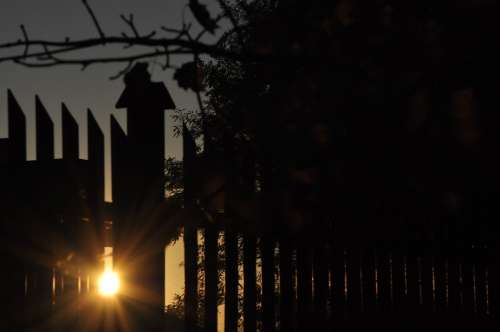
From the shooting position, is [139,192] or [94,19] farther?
[139,192]

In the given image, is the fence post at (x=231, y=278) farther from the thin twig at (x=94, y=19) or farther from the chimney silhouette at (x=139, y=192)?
the thin twig at (x=94, y=19)

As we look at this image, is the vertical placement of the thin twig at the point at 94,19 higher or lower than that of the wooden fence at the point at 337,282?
higher

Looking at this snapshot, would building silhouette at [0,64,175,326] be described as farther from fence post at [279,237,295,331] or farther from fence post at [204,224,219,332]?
fence post at [279,237,295,331]

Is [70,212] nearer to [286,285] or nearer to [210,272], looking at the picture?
[210,272]

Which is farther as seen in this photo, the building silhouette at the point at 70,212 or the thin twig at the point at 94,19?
the building silhouette at the point at 70,212

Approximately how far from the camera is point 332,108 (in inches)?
96.4

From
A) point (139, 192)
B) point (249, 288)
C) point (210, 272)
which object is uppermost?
point (139, 192)

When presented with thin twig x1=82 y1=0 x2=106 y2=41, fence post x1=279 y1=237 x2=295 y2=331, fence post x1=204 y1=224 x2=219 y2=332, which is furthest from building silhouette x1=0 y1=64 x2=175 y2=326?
thin twig x1=82 y1=0 x2=106 y2=41

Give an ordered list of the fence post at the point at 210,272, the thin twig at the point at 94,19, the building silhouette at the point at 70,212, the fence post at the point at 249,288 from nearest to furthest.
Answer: the thin twig at the point at 94,19, the building silhouette at the point at 70,212, the fence post at the point at 210,272, the fence post at the point at 249,288

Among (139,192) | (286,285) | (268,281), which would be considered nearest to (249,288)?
(268,281)

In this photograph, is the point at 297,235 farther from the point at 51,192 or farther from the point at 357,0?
the point at 357,0

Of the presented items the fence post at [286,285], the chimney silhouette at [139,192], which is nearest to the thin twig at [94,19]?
the chimney silhouette at [139,192]

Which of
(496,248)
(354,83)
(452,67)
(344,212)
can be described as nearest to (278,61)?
(354,83)

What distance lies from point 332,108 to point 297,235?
2294mm
